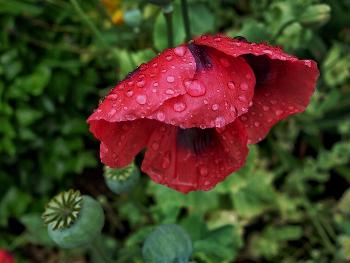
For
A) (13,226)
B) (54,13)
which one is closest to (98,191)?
(13,226)

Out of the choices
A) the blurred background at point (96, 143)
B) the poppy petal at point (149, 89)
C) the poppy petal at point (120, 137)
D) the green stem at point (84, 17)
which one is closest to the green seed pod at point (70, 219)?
the poppy petal at point (120, 137)

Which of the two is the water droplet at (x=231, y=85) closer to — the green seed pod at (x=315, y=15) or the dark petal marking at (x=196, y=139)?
the dark petal marking at (x=196, y=139)

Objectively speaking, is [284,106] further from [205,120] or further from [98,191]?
[98,191]

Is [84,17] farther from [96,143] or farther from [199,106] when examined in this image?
[96,143]

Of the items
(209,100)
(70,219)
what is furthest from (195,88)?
(70,219)

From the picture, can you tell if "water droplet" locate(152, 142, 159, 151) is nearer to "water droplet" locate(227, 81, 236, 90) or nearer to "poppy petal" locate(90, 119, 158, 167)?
"poppy petal" locate(90, 119, 158, 167)

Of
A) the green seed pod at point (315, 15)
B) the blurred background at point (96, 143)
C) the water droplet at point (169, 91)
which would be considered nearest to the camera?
the water droplet at point (169, 91)
